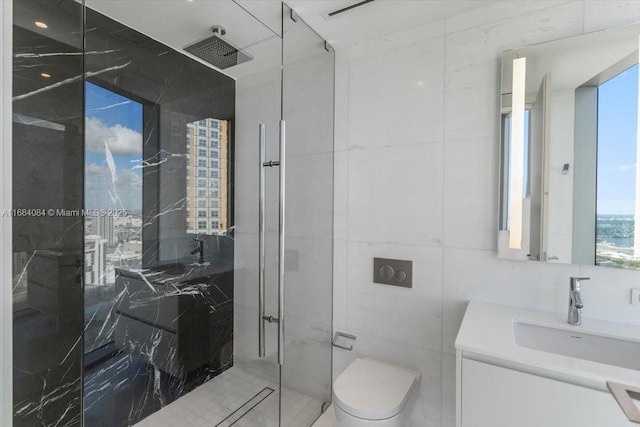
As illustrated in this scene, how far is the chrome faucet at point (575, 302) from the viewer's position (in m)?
1.21

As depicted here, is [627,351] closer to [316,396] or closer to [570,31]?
[570,31]

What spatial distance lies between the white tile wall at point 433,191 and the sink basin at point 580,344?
0.16 m

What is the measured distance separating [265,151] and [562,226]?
1512 mm

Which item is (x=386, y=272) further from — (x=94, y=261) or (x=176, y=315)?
(x=94, y=261)

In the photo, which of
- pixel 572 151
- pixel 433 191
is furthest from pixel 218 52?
pixel 572 151

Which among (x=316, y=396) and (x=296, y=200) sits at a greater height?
(x=296, y=200)

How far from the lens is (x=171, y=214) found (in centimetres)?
175

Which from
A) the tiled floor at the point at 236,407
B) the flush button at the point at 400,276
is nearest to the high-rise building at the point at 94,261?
the tiled floor at the point at 236,407

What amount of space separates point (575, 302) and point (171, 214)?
204 cm

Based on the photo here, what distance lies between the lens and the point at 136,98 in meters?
1.58

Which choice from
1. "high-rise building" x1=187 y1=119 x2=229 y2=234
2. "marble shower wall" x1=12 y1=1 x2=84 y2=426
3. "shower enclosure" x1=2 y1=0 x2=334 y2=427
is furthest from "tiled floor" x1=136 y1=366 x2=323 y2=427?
"high-rise building" x1=187 y1=119 x2=229 y2=234

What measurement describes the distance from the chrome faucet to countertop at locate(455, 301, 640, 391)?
1.2 inches

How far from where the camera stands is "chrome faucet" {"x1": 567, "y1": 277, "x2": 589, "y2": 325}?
1209 mm

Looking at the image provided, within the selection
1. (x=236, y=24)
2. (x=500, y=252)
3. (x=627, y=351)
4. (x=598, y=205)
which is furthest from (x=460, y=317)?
(x=236, y=24)
